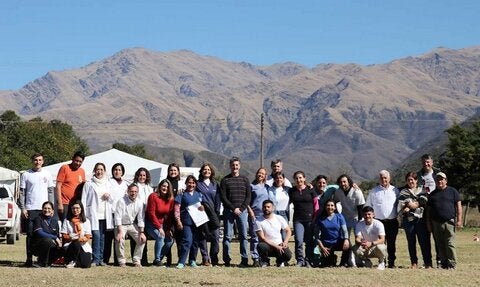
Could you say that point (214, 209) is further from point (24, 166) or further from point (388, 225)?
point (24, 166)

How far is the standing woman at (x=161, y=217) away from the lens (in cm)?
1551

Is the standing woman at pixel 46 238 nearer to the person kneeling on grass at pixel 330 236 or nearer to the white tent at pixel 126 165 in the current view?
the person kneeling on grass at pixel 330 236

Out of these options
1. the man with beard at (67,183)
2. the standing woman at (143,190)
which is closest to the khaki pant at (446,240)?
the standing woman at (143,190)

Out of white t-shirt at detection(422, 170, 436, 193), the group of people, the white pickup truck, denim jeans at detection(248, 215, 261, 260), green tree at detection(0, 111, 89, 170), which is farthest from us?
green tree at detection(0, 111, 89, 170)

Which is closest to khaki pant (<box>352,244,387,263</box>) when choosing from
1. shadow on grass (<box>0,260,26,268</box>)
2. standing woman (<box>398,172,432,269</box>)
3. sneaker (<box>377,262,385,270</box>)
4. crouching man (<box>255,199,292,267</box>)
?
sneaker (<box>377,262,385,270</box>)

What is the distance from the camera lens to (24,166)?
228 ft

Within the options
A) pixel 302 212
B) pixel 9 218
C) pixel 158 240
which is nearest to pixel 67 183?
pixel 158 240

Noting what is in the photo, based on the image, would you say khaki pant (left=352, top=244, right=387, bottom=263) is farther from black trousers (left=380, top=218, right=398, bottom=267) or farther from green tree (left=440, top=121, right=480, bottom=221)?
green tree (left=440, top=121, right=480, bottom=221)

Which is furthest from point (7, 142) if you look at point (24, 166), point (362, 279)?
point (362, 279)

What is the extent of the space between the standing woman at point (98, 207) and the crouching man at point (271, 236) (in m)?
2.57

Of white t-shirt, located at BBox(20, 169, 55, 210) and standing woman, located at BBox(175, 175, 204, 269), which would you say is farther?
standing woman, located at BBox(175, 175, 204, 269)

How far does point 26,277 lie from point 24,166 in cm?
5779

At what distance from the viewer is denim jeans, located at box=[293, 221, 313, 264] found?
15.7 m

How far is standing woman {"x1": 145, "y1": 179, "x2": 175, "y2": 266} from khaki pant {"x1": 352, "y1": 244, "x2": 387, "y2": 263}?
3202 millimetres
